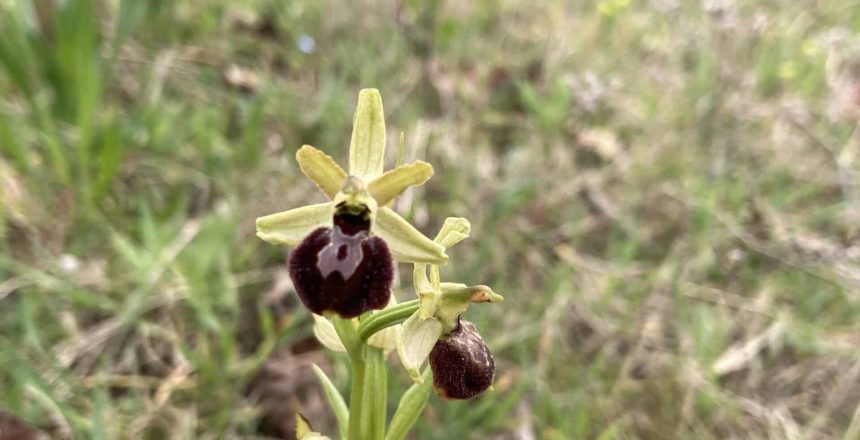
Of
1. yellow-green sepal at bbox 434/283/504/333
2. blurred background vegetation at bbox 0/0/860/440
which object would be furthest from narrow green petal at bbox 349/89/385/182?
blurred background vegetation at bbox 0/0/860/440

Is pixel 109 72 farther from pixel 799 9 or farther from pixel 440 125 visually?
pixel 799 9

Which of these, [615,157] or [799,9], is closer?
[615,157]

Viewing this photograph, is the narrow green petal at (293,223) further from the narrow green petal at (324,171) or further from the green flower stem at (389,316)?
the green flower stem at (389,316)

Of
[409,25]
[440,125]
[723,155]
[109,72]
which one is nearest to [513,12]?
[409,25]

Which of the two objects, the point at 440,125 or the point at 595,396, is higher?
the point at 440,125

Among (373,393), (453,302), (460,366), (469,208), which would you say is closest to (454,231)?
(453,302)

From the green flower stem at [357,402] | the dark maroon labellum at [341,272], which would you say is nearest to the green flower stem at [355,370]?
the green flower stem at [357,402]

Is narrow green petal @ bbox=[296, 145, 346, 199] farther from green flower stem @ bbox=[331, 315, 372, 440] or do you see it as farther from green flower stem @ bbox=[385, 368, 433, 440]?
green flower stem @ bbox=[385, 368, 433, 440]
